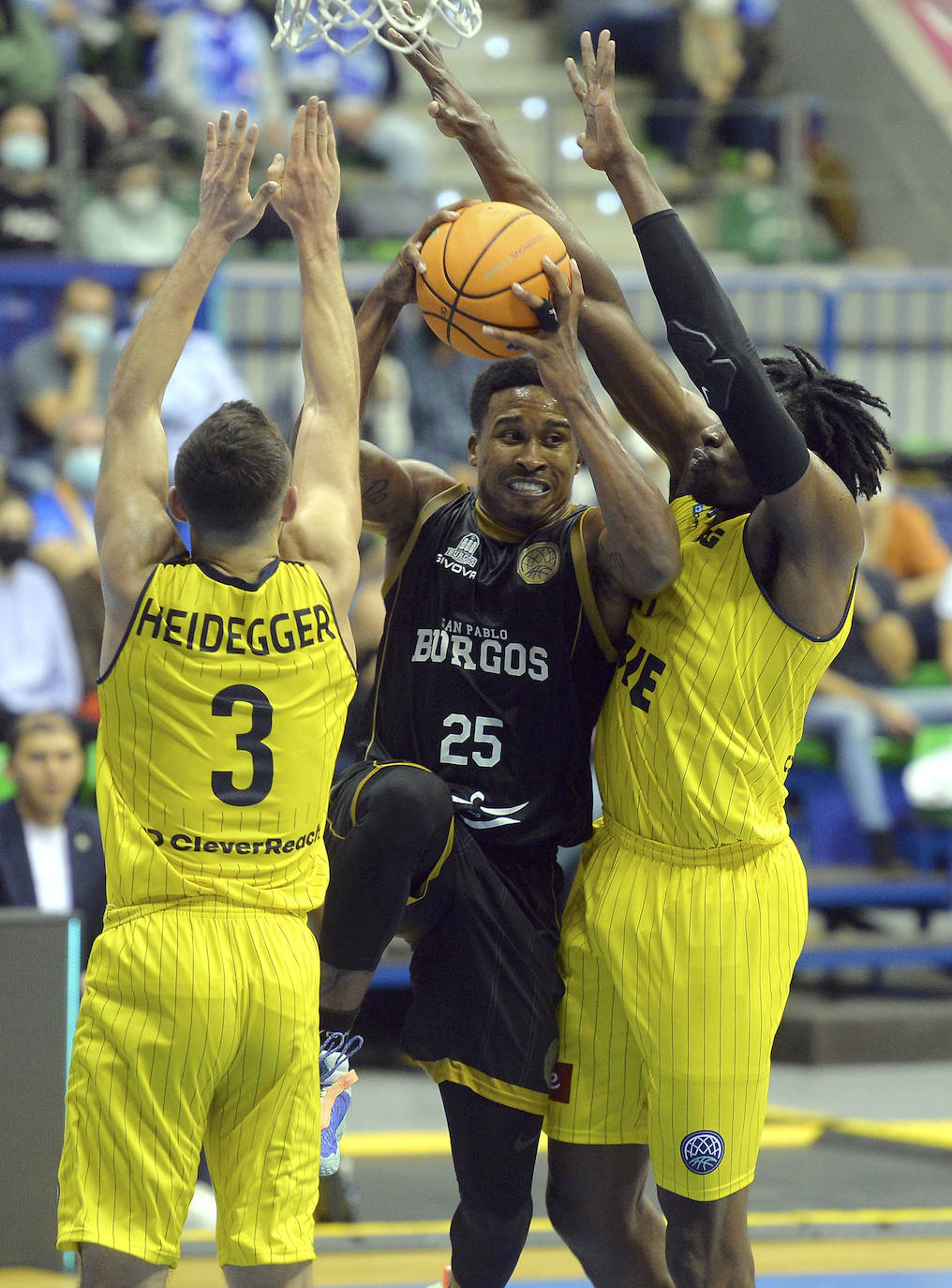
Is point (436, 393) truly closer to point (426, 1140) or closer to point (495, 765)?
point (426, 1140)

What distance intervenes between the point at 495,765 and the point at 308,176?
137cm

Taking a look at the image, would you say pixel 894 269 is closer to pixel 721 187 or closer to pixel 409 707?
pixel 721 187

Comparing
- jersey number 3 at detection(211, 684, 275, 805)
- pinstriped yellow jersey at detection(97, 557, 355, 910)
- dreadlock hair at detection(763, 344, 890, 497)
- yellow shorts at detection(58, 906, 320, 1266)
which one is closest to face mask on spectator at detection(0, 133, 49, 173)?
dreadlock hair at detection(763, 344, 890, 497)

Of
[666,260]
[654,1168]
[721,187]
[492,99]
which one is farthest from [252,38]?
[654,1168]

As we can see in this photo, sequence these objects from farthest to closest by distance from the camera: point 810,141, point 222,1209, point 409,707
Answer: point 810,141 < point 409,707 < point 222,1209

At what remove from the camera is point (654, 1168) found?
3.77m

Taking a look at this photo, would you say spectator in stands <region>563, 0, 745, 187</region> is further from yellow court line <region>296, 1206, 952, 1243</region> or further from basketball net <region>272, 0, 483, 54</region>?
yellow court line <region>296, 1206, 952, 1243</region>

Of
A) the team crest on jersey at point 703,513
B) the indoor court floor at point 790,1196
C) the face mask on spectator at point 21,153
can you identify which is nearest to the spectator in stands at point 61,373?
the face mask on spectator at point 21,153

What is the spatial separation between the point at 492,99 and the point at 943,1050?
20.8ft

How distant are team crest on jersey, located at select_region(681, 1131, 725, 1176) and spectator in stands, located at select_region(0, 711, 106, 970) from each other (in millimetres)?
3304

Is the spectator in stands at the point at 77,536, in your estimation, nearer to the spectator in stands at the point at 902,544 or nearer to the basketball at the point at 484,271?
the spectator in stands at the point at 902,544

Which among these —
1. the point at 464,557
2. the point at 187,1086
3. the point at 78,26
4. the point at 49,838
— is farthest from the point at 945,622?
the point at 78,26

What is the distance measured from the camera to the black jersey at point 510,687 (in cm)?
397

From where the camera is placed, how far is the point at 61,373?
8898 millimetres
